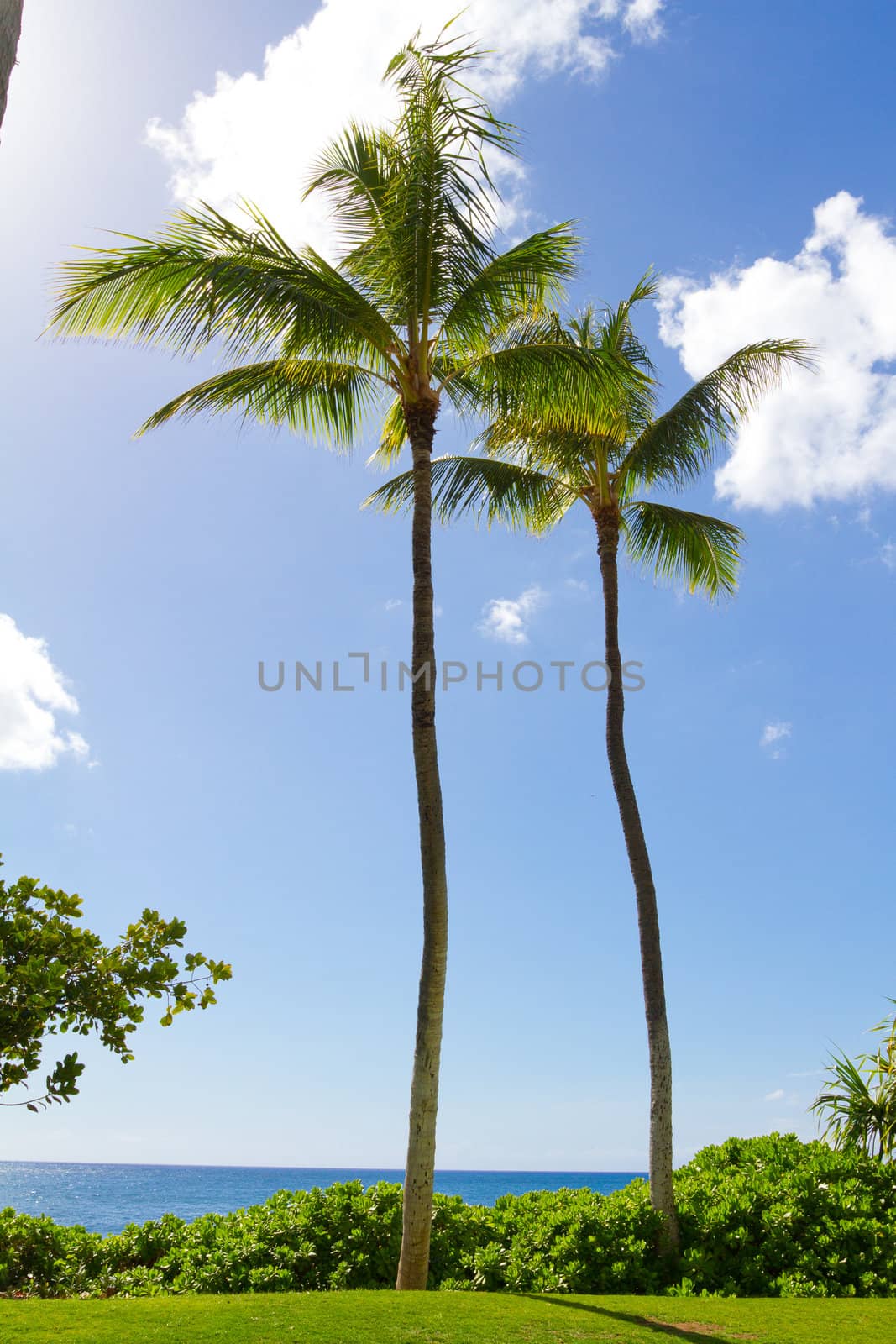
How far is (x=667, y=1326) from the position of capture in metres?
7.71

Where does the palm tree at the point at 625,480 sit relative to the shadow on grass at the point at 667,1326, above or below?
above

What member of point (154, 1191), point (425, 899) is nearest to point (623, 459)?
point (425, 899)

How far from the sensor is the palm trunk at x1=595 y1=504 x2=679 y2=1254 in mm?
11172

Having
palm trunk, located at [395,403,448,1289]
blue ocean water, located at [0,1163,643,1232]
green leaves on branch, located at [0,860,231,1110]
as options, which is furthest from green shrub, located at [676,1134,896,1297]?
blue ocean water, located at [0,1163,643,1232]

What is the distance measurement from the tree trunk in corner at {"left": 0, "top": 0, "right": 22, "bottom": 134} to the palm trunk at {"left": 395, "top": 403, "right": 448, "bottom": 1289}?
6.62 meters

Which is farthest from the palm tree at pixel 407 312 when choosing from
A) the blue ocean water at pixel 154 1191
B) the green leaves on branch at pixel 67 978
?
the blue ocean water at pixel 154 1191

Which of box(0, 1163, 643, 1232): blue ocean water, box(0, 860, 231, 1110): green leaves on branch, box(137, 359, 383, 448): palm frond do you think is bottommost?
box(0, 1163, 643, 1232): blue ocean water

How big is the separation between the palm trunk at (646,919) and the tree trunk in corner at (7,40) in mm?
10268

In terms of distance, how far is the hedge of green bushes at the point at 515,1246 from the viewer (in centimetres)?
997

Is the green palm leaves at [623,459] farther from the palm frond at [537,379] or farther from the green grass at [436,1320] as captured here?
the green grass at [436,1320]

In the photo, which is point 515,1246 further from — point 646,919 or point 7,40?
point 7,40

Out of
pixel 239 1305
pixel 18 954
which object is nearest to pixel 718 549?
pixel 239 1305

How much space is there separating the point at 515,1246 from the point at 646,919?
393cm

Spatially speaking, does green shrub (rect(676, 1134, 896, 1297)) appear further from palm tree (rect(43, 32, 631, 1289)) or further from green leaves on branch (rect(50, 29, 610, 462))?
green leaves on branch (rect(50, 29, 610, 462))
